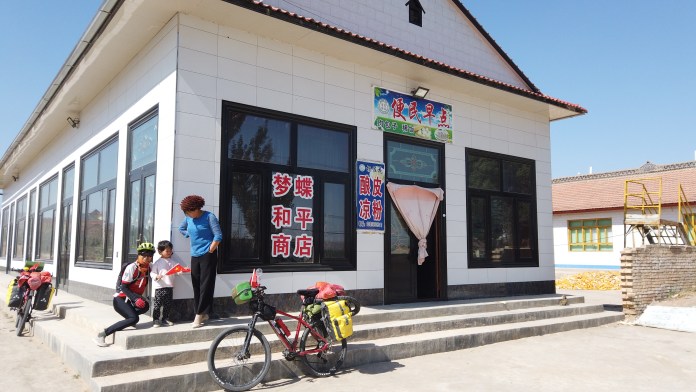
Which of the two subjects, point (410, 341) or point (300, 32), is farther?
point (300, 32)

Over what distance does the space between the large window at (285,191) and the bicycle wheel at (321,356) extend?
67.8 inches

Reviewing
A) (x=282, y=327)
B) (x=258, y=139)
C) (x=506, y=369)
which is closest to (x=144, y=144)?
(x=258, y=139)

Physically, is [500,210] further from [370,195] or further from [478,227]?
[370,195]

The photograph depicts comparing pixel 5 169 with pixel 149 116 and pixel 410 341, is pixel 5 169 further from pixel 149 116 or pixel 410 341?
pixel 410 341

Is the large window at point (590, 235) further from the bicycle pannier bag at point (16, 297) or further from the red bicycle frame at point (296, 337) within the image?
the bicycle pannier bag at point (16, 297)

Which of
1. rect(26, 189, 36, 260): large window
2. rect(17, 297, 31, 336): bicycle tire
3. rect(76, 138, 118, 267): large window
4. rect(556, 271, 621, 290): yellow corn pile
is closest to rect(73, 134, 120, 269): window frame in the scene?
rect(76, 138, 118, 267): large window

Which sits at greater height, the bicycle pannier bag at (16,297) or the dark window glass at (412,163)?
the dark window glass at (412,163)

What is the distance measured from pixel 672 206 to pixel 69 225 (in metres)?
24.4

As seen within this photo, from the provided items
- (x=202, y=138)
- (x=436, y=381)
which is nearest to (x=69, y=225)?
(x=202, y=138)

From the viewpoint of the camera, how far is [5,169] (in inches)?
750

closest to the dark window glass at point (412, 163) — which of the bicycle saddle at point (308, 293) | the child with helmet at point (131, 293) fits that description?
the bicycle saddle at point (308, 293)

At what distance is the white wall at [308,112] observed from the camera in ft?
21.9

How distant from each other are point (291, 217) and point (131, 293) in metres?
2.46

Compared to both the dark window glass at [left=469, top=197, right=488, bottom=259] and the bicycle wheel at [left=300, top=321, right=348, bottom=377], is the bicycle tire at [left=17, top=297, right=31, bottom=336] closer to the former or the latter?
the bicycle wheel at [left=300, top=321, right=348, bottom=377]
